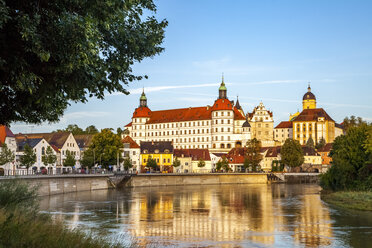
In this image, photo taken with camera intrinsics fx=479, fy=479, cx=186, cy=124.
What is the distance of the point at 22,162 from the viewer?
245 ft

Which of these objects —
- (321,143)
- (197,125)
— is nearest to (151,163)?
(197,125)

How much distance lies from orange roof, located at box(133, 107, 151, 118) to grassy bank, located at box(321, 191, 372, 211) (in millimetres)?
135488

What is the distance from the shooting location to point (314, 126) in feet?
617

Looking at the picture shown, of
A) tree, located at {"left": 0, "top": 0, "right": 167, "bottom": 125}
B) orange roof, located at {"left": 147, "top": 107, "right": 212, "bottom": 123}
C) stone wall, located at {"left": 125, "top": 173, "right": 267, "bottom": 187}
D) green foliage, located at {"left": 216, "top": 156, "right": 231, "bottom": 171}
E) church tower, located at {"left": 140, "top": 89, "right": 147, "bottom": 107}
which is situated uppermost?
church tower, located at {"left": 140, "top": 89, "right": 147, "bottom": 107}

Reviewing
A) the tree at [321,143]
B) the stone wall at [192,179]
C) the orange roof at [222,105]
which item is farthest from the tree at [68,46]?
the tree at [321,143]

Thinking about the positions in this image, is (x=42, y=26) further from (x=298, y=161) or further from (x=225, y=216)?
(x=298, y=161)

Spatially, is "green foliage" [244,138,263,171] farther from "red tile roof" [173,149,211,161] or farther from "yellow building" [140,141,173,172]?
"yellow building" [140,141,173,172]

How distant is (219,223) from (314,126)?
160 metres

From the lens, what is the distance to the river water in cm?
2711

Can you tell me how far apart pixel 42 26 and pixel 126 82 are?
3739mm

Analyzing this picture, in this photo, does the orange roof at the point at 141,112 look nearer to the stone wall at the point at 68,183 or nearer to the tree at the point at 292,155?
the tree at the point at 292,155

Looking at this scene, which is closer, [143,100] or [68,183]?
[68,183]

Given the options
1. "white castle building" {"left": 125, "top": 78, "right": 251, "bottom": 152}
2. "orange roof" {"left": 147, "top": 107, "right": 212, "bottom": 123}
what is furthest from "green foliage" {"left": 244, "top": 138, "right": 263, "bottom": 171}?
"orange roof" {"left": 147, "top": 107, "right": 212, "bottom": 123}

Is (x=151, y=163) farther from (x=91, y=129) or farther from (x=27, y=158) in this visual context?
(x=91, y=129)
